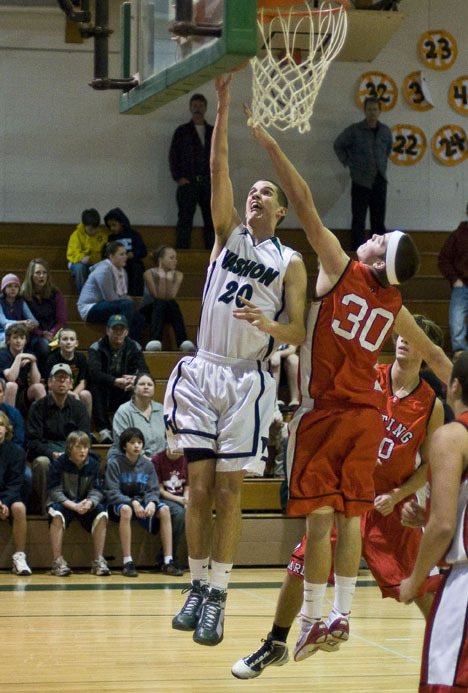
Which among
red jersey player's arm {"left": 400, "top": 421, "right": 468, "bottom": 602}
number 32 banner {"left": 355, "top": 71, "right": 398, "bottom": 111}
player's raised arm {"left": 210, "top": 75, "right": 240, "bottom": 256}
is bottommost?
red jersey player's arm {"left": 400, "top": 421, "right": 468, "bottom": 602}

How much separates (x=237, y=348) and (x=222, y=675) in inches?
99.6

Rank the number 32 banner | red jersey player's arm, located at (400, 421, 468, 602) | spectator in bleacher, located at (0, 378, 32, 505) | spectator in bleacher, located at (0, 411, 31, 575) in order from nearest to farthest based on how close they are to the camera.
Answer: red jersey player's arm, located at (400, 421, 468, 602), spectator in bleacher, located at (0, 411, 31, 575), spectator in bleacher, located at (0, 378, 32, 505), the number 32 banner

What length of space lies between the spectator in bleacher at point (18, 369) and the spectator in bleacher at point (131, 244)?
10.2 ft

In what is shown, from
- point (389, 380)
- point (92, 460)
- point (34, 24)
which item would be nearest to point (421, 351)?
point (389, 380)

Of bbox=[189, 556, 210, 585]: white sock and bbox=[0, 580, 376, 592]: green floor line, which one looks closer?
bbox=[189, 556, 210, 585]: white sock

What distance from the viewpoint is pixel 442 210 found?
1897 cm

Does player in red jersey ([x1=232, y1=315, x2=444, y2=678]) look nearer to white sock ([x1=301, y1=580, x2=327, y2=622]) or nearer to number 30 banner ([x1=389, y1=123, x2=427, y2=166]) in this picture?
white sock ([x1=301, y1=580, x2=327, y2=622])

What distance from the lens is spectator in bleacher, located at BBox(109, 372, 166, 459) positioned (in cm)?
1229

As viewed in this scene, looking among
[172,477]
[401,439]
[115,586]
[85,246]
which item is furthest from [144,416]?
[401,439]

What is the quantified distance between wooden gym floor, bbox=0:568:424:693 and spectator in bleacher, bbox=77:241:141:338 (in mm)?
3944

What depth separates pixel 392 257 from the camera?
19.5 feet

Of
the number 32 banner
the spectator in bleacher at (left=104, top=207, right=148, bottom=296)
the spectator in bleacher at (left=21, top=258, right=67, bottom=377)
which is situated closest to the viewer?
the spectator in bleacher at (left=21, top=258, right=67, bottom=377)

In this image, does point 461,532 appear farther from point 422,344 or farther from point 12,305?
point 12,305

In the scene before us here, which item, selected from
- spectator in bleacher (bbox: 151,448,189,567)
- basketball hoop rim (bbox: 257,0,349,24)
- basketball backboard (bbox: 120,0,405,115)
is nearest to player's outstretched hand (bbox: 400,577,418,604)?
basketball backboard (bbox: 120,0,405,115)
